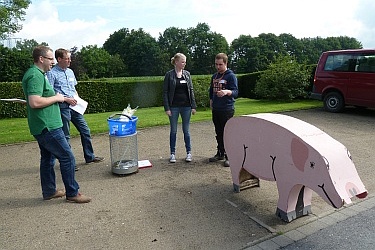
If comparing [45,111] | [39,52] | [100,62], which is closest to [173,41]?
[100,62]

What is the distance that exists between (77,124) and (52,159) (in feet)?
4.41

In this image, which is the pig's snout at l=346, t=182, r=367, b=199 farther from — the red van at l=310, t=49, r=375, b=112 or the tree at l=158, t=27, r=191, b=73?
the tree at l=158, t=27, r=191, b=73

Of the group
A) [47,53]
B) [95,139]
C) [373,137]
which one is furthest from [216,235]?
[373,137]

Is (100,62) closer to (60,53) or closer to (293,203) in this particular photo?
(60,53)

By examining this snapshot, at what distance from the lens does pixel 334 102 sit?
11.2m

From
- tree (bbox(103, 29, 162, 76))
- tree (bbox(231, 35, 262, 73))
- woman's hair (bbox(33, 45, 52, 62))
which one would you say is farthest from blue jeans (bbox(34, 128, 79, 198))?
tree (bbox(103, 29, 162, 76))

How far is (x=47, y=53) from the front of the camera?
371 cm

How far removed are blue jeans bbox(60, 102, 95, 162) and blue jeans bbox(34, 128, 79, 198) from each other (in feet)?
3.27

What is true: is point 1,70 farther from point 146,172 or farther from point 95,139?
point 146,172

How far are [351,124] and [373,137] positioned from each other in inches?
63.2

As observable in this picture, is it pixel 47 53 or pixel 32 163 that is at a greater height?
pixel 47 53

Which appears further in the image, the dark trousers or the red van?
the red van

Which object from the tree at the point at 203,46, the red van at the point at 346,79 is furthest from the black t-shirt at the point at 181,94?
the tree at the point at 203,46

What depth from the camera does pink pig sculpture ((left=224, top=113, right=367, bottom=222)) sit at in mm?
2873
